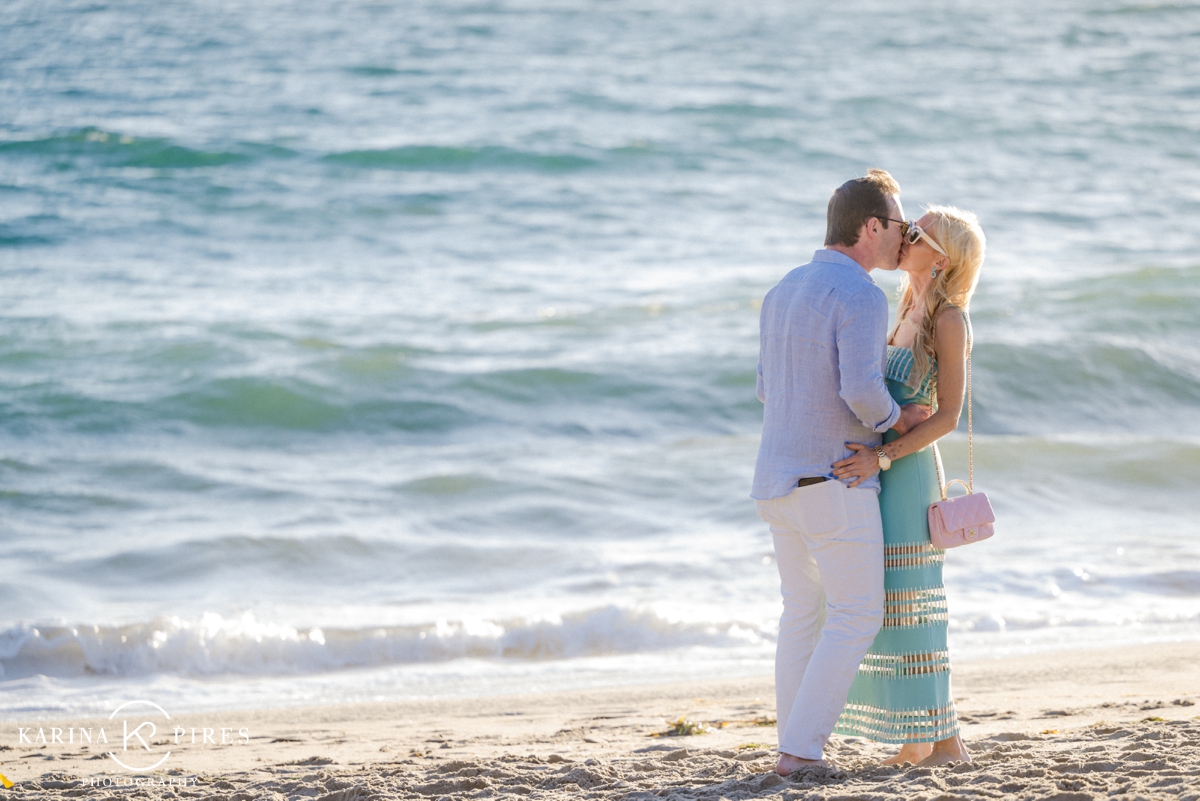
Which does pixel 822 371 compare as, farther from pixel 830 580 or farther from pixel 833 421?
pixel 830 580

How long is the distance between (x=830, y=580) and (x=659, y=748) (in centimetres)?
115

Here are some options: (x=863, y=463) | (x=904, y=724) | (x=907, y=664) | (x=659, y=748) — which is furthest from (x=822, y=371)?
(x=659, y=748)

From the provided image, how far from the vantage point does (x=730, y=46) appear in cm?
2330

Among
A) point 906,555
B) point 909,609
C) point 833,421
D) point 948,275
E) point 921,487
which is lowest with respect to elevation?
point 909,609

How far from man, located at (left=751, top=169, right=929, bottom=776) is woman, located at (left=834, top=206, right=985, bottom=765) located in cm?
7

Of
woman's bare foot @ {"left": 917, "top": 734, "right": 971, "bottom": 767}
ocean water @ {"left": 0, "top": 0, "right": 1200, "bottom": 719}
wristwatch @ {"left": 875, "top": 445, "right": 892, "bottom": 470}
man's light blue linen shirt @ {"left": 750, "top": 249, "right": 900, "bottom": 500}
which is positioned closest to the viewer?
man's light blue linen shirt @ {"left": 750, "top": 249, "right": 900, "bottom": 500}

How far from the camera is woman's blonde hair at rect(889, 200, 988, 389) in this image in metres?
2.98

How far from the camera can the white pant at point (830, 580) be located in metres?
2.89

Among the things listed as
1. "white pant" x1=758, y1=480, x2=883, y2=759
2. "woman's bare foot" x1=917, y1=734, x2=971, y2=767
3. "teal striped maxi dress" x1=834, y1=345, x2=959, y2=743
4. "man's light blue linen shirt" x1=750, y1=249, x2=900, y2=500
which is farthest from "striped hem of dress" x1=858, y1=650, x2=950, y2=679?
"man's light blue linen shirt" x1=750, y1=249, x2=900, y2=500

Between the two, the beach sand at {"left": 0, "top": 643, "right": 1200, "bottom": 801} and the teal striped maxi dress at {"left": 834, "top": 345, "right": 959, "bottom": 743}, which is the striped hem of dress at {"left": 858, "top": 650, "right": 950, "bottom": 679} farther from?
the beach sand at {"left": 0, "top": 643, "right": 1200, "bottom": 801}

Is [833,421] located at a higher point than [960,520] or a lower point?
higher

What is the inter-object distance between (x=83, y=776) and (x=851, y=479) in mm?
2600

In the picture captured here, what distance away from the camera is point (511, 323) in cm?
1231

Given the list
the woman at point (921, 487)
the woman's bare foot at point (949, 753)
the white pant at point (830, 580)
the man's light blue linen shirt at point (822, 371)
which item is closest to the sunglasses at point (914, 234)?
the woman at point (921, 487)
